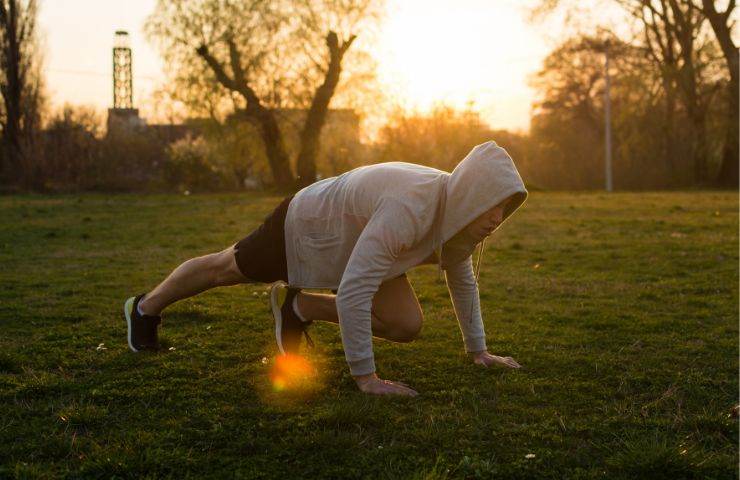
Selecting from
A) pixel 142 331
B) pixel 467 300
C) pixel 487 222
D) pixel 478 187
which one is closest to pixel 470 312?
pixel 467 300

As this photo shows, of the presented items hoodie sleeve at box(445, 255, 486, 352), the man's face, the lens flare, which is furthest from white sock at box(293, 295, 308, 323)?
the man's face

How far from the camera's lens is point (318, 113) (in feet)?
90.5

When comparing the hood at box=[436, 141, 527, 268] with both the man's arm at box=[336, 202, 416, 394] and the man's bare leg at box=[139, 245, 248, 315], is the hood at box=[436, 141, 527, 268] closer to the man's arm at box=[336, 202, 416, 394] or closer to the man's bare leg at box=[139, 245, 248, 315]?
the man's arm at box=[336, 202, 416, 394]

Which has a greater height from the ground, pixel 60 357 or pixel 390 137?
pixel 390 137

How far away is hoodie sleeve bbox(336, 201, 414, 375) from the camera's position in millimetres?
3109

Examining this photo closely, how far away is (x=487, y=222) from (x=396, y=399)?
895mm

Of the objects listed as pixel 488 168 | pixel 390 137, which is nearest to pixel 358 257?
pixel 488 168

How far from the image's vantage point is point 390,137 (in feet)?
115

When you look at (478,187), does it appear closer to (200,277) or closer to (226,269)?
(226,269)

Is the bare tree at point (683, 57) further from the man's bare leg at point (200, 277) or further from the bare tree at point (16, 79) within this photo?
the man's bare leg at point (200, 277)

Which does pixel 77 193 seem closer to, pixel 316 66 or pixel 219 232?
pixel 316 66

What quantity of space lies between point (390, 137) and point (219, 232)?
23998mm

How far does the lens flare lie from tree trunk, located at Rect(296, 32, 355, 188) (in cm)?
2306

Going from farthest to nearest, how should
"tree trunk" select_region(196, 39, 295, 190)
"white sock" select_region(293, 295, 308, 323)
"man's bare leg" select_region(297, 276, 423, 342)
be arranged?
"tree trunk" select_region(196, 39, 295, 190), "white sock" select_region(293, 295, 308, 323), "man's bare leg" select_region(297, 276, 423, 342)
